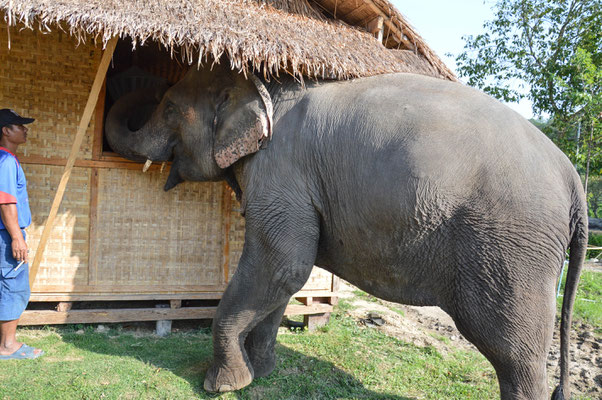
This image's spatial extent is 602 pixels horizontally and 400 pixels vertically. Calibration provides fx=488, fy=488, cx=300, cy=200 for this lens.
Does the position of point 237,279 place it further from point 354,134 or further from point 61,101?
point 61,101

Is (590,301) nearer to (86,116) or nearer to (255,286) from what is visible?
(255,286)

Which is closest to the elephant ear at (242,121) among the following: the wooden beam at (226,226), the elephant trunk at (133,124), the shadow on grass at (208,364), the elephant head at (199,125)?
the elephant head at (199,125)

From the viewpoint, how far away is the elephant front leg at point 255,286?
347 cm

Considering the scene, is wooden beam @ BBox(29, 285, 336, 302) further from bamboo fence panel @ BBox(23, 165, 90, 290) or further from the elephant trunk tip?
the elephant trunk tip

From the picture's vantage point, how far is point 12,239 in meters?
3.85

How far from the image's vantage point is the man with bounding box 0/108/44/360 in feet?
12.4

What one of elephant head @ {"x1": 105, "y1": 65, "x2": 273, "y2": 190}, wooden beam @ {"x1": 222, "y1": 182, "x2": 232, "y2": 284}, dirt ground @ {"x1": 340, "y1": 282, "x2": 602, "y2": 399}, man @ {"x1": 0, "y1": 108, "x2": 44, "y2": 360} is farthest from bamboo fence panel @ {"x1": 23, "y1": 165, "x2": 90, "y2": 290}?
dirt ground @ {"x1": 340, "y1": 282, "x2": 602, "y2": 399}

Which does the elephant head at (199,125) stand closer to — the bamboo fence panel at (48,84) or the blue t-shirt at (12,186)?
the bamboo fence panel at (48,84)

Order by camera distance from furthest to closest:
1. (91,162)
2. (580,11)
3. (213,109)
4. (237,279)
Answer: (580,11)
(91,162)
(213,109)
(237,279)

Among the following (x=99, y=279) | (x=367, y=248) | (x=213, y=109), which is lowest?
(x=99, y=279)

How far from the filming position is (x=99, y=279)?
15.2ft

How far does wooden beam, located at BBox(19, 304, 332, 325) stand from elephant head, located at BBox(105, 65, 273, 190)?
1.25 meters

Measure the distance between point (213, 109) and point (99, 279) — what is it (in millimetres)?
2017

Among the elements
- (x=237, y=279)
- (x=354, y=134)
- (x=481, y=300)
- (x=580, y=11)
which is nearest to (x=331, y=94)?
(x=354, y=134)
